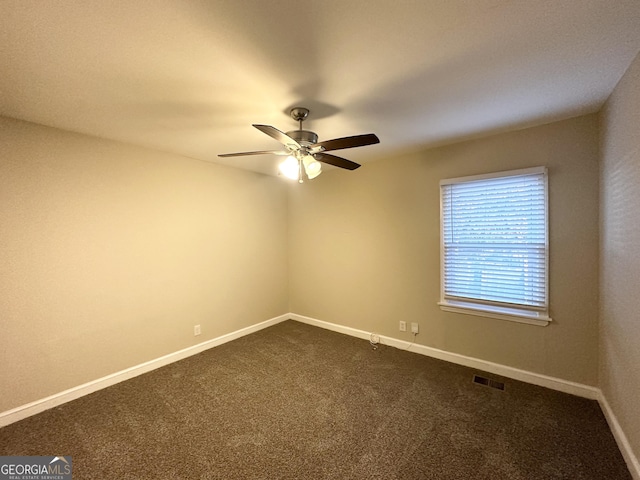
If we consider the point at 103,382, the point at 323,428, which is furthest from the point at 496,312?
the point at 103,382

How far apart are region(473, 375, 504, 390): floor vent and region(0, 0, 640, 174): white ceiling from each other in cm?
244

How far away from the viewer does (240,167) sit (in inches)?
151

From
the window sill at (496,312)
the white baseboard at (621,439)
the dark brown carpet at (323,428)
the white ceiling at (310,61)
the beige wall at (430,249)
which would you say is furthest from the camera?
the window sill at (496,312)

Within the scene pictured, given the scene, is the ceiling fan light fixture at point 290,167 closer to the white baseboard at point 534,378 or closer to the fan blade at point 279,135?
the fan blade at point 279,135

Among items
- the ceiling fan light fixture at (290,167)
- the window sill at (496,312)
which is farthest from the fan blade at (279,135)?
the window sill at (496,312)

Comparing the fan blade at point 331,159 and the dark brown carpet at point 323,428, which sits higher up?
the fan blade at point 331,159

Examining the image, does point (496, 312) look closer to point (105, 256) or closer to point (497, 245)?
point (497, 245)

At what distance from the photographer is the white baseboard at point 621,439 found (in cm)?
155

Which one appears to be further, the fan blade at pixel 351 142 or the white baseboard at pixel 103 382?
the white baseboard at pixel 103 382

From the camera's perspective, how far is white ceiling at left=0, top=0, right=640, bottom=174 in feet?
3.96

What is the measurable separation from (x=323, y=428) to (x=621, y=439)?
1.96m

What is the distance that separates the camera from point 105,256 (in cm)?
266

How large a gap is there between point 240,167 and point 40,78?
227 centimetres

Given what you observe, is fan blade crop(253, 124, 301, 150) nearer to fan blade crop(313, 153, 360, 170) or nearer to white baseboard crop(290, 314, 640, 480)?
fan blade crop(313, 153, 360, 170)
